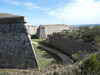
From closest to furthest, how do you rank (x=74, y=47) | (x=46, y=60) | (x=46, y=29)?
(x=46, y=60) → (x=74, y=47) → (x=46, y=29)

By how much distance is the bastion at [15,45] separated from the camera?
5.15 metres

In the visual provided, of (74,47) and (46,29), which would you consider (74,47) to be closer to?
(74,47)

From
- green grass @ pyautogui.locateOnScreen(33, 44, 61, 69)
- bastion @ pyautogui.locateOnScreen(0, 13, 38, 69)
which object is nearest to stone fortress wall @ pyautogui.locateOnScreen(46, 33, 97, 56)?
green grass @ pyautogui.locateOnScreen(33, 44, 61, 69)

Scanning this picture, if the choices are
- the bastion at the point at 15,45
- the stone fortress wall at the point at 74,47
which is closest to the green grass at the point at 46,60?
the bastion at the point at 15,45

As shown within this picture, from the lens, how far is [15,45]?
206 inches

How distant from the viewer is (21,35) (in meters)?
5.14

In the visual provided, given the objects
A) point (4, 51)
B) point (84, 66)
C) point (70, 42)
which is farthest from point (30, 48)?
point (70, 42)

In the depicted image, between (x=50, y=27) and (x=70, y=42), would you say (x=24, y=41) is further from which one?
(x=50, y=27)

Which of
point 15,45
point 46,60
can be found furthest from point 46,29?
point 15,45

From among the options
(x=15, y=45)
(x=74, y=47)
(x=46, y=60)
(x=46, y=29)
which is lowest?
(x=46, y=60)

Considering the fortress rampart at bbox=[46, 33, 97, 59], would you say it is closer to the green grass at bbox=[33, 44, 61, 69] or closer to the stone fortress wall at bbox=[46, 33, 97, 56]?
the stone fortress wall at bbox=[46, 33, 97, 56]

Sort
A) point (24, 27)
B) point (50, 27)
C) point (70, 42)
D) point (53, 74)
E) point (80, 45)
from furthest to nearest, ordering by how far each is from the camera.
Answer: point (50, 27) < point (70, 42) < point (80, 45) < point (24, 27) < point (53, 74)

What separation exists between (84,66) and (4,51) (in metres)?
4.75

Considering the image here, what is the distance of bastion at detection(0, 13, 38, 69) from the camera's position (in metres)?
5.15
